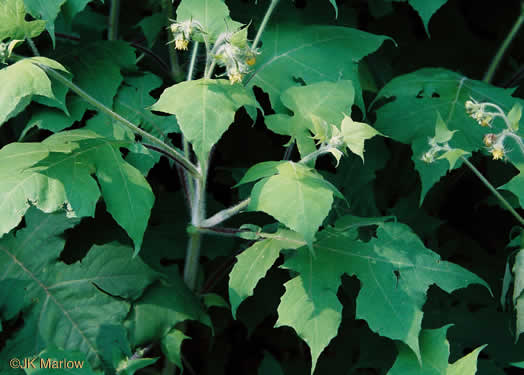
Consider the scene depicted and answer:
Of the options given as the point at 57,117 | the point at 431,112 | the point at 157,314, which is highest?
the point at 431,112

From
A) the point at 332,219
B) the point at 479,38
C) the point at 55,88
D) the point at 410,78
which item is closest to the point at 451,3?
→ the point at 479,38

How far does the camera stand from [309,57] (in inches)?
103

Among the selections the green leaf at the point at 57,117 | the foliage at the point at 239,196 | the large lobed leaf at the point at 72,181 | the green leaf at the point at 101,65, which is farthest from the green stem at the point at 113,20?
the large lobed leaf at the point at 72,181

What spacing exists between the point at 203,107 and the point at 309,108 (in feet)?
1.94

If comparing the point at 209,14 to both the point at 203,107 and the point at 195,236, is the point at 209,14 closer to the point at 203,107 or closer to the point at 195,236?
the point at 203,107

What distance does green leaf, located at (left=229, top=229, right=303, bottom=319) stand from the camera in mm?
2141

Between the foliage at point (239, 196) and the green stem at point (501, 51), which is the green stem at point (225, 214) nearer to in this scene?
the foliage at point (239, 196)

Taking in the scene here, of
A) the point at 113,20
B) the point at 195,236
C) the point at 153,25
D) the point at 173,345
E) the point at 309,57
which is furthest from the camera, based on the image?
the point at 113,20

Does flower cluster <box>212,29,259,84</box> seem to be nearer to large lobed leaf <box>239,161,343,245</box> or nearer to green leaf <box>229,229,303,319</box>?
large lobed leaf <box>239,161,343,245</box>

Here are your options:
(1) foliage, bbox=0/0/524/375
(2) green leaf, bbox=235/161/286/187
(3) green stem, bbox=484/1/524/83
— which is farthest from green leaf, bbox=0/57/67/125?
(3) green stem, bbox=484/1/524/83

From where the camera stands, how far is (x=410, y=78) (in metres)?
2.84

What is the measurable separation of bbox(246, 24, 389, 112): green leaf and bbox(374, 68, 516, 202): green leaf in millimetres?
270

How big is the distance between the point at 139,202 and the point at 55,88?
30.6 inches

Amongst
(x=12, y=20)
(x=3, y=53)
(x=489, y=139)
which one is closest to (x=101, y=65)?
(x=12, y=20)
